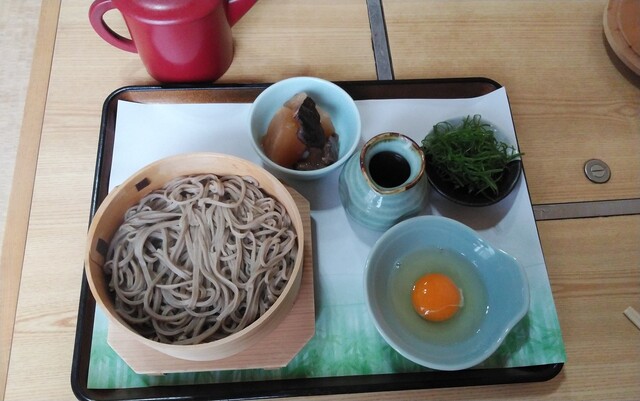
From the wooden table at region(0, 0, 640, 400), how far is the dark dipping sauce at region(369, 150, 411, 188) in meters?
0.47

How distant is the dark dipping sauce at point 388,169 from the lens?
1214 mm

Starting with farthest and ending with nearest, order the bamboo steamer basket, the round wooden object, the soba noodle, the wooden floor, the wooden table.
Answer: the round wooden object
the wooden floor
the wooden table
the soba noodle
the bamboo steamer basket

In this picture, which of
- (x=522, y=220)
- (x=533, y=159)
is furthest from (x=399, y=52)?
(x=522, y=220)

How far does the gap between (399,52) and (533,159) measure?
1.83ft

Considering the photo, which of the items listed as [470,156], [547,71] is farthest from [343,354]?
[547,71]

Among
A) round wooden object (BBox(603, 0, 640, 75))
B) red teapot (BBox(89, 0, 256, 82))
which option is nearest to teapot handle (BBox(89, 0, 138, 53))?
red teapot (BBox(89, 0, 256, 82))

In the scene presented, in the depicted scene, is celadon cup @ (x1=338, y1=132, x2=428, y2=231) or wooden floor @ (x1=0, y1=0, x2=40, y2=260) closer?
celadon cup @ (x1=338, y1=132, x2=428, y2=231)

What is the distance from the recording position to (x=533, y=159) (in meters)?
1.52

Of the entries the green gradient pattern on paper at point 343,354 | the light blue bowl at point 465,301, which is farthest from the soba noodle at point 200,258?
the light blue bowl at point 465,301

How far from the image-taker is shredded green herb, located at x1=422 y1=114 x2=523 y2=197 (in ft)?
4.22

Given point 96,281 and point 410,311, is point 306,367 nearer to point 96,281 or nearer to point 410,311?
point 410,311

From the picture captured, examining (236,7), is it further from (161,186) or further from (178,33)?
(161,186)

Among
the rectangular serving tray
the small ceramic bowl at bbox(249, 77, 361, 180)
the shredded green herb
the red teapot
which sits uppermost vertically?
the red teapot

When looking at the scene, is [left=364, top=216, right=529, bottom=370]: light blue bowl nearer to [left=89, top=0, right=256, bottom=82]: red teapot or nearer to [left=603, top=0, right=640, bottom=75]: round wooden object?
[left=89, top=0, right=256, bottom=82]: red teapot
